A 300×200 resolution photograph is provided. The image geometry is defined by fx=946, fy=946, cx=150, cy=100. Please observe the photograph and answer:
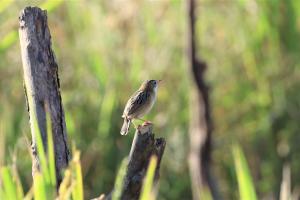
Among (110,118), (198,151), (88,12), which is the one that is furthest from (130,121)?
(88,12)

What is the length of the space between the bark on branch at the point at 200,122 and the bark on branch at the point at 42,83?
2.33 m

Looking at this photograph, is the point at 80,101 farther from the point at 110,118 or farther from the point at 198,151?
the point at 198,151

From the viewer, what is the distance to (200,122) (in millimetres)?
5047

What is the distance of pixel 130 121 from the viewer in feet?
10.7

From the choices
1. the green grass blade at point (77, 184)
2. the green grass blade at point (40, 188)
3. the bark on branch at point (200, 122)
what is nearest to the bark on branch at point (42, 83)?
the green grass blade at point (77, 184)

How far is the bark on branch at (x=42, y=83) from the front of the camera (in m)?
2.51

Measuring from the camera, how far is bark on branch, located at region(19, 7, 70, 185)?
251 cm

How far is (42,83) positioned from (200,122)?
8.45 feet

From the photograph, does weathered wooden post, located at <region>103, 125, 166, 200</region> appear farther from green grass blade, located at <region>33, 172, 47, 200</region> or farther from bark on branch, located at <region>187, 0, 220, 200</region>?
bark on branch, located at <region>187, 0, 220, 200</region>

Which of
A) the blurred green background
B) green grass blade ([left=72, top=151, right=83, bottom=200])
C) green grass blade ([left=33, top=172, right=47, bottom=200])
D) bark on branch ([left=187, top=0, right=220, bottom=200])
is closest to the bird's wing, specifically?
green grass blade ([left=72, top=151, right=83, bottom=200])

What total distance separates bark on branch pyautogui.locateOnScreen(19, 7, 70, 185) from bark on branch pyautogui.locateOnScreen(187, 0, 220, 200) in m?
2.33

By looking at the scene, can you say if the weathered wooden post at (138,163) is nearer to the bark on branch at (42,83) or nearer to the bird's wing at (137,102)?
the bark on branch at (42,83)

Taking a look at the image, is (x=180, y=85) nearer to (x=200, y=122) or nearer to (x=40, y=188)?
(x=200, y=122)

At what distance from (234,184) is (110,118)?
0.86 meters
